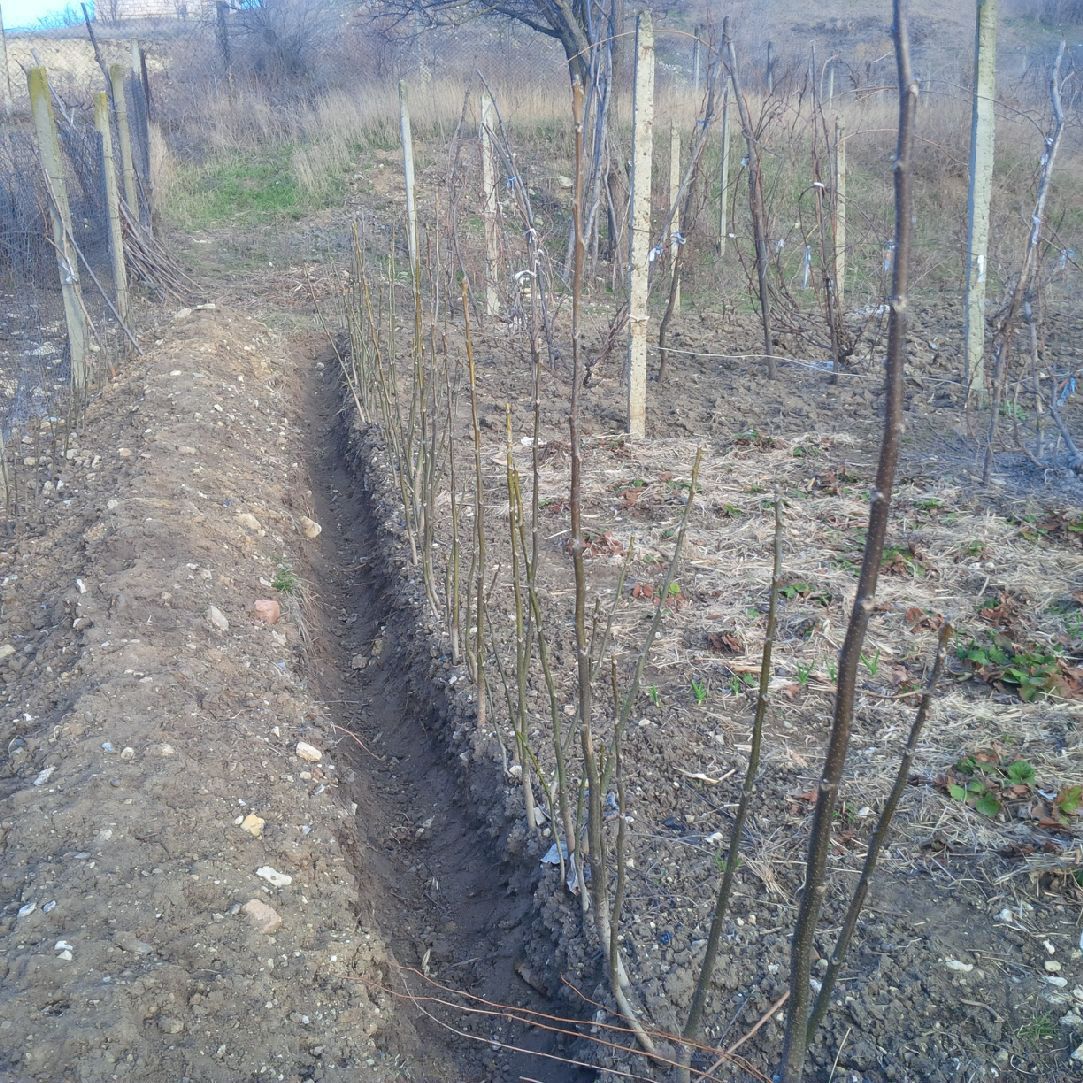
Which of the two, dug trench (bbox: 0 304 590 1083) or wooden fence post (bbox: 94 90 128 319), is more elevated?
wooden fence post (bbox: 94 90 128 319)

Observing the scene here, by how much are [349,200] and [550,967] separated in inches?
500

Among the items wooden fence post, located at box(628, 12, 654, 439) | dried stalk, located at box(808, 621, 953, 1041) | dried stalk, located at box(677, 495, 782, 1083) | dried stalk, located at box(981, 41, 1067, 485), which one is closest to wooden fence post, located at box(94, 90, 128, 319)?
wooden fence post, located at box(628, 12, 654, 439)

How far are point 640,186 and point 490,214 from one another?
2.85 meters

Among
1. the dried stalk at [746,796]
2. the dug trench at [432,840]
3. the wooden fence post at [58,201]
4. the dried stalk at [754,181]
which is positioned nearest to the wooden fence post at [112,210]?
the wooden fence post at [58,201]

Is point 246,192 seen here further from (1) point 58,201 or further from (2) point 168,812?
(2) point 168,812

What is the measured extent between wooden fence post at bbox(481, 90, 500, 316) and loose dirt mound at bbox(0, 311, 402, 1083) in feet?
13.1

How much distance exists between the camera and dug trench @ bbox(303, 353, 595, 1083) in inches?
92.1

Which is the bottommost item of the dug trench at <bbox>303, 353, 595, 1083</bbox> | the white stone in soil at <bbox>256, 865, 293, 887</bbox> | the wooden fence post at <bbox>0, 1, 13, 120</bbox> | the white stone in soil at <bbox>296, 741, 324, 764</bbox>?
the dug trench at <bbox>303, 353, 595, 1083</bbox>

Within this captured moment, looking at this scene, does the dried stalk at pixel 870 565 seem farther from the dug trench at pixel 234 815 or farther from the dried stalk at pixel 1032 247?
the dried stalk at pixel 1032 247

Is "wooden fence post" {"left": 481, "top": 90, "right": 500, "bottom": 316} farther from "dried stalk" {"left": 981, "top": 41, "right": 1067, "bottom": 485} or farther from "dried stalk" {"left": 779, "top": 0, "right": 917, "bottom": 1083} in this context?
"dried stalk" {"left": 779, "top": 0, "right": 917, "bottom": 1083}

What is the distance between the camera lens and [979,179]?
5.41m

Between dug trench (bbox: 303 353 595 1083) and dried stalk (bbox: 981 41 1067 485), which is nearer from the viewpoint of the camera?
dug trench (bbox: 303 353 595 1083)

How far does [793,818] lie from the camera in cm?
261

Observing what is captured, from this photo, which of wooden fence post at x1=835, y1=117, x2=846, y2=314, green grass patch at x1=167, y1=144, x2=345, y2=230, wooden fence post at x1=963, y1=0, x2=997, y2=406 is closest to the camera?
wooden fence post at x1=963, y1=0, x2=997, y2=406
